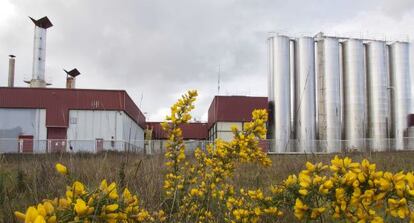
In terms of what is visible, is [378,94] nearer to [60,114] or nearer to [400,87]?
[400,87]

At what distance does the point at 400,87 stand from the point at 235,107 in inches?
518

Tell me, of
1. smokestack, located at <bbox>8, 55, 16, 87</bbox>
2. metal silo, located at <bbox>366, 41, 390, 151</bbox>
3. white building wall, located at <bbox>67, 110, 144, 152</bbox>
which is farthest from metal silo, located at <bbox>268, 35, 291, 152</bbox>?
smokestack, located at <bbox>8, 55, 16, 87</bbox>

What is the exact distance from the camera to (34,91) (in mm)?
30453

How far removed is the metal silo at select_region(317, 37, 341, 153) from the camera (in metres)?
27.9

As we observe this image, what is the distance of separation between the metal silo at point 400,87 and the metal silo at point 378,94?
0.75 m

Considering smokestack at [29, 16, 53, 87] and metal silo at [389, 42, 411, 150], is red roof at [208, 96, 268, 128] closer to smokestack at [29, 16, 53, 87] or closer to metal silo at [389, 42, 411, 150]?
metal silo at [389, 42, 411, 150]

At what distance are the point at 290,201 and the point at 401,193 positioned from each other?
32.8 inches

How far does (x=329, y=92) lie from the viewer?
28797 millimetres

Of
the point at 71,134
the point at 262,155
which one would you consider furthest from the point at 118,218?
the point at 71,134

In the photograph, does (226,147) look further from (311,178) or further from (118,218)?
(118,218)

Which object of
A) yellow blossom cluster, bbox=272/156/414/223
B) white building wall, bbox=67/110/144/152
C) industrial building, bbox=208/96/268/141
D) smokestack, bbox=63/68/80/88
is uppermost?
smokestack, bbox=63/68/80/88

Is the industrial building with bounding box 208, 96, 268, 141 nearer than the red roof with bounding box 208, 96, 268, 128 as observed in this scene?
Yes

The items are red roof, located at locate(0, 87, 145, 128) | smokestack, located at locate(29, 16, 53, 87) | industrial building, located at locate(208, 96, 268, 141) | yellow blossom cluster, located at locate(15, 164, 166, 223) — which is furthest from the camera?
smokestack, located at locate(29, 16, 53, 87)

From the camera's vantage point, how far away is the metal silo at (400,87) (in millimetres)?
30016
